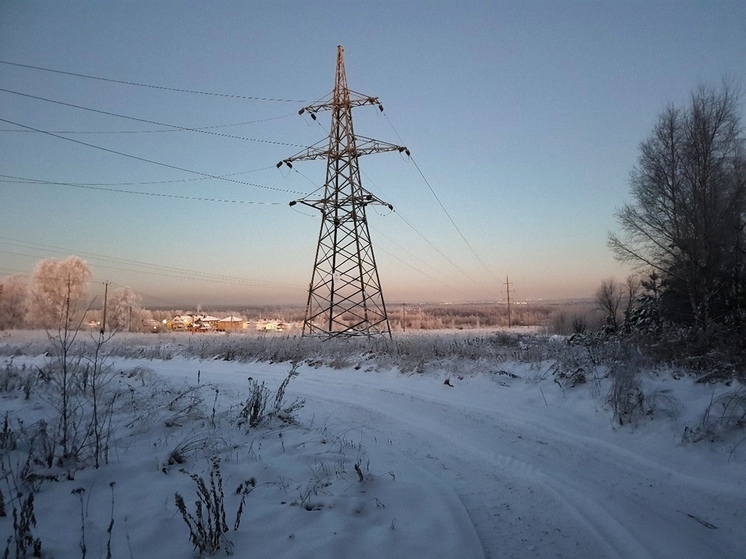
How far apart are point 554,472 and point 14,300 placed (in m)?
65.3

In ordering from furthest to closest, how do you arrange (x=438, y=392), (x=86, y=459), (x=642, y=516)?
(x=438, y=392) < (x=86, y=459) < (x=642, y=516)

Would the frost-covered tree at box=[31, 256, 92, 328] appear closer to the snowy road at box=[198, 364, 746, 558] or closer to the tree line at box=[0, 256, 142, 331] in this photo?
the tree line at box=[0, 256, 142, 331]

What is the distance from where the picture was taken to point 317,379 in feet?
34.2

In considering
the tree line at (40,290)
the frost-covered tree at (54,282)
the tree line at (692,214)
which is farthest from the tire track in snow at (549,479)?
the frost-covered tree at (54,282)

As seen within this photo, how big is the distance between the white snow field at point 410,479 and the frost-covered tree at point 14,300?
2180 inches

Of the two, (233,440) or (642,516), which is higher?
(233,440)

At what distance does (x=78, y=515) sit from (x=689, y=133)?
883 inches

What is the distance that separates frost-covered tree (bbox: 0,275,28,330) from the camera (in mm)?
49250

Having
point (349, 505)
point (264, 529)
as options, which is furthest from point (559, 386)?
point (264, 529)

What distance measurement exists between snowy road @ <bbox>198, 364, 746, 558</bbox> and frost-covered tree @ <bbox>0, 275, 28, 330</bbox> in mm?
58675

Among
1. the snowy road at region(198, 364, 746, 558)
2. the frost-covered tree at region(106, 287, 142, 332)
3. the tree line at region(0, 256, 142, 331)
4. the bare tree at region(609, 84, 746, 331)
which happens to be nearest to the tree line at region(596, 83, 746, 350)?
the bare tree at region(609, 84, 746, 331)

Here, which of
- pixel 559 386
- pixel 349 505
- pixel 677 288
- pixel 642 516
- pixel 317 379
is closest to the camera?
pixel 349 505

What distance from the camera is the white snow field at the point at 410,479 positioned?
2.80 metres

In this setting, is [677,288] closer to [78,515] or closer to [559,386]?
[559,386]
